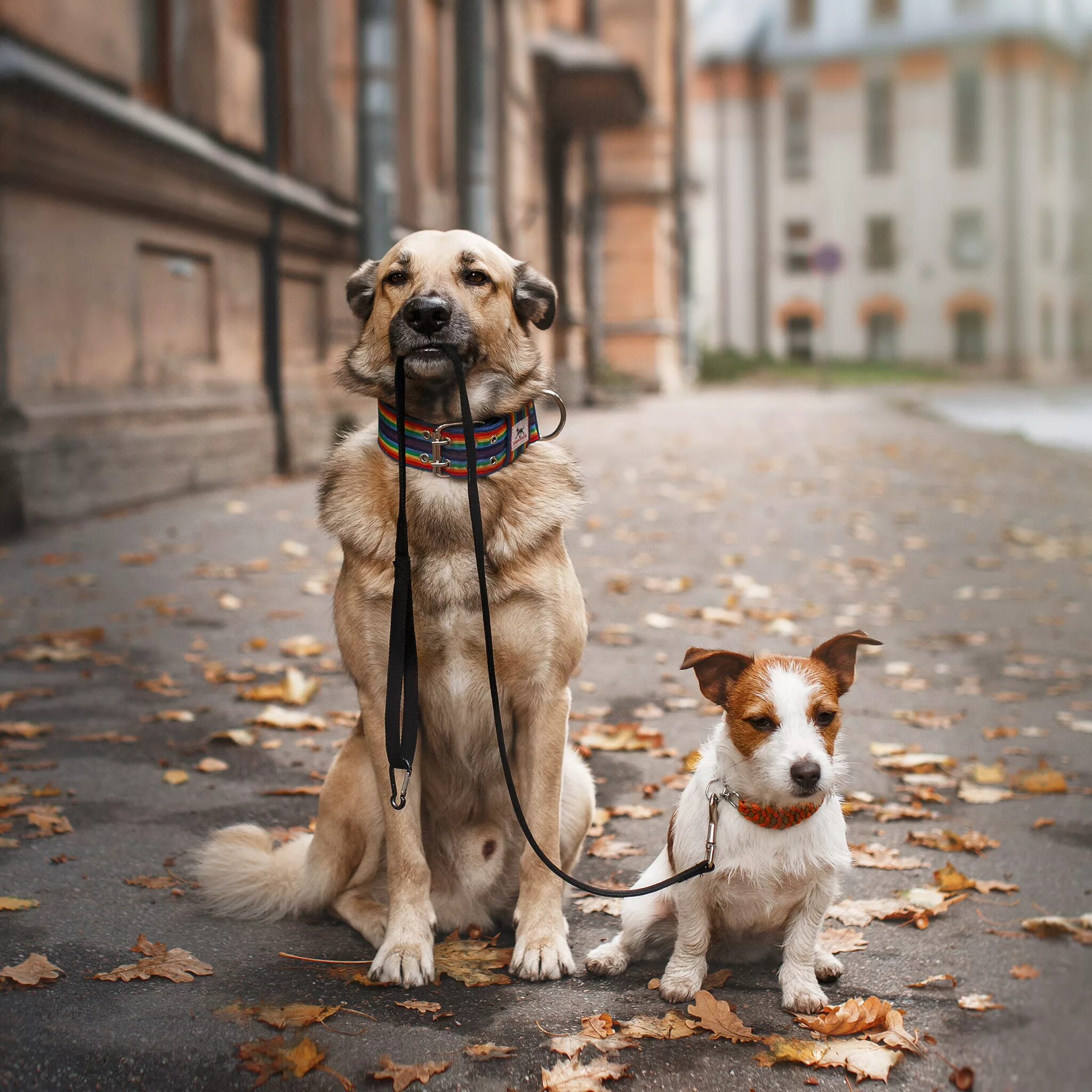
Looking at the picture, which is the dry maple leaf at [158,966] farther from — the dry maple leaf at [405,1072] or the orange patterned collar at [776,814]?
the orange patterned collar at [776,814]

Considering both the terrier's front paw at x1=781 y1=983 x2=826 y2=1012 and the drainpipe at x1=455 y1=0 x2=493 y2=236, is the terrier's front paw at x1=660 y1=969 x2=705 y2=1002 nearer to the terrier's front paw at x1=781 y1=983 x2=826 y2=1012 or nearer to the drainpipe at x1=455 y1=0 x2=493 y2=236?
the terrier's front paw at x1=781 y1=983 x2=826 y2=1012

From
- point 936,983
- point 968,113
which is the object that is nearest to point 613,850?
point 936,983

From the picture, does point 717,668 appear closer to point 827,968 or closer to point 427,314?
point 827,968

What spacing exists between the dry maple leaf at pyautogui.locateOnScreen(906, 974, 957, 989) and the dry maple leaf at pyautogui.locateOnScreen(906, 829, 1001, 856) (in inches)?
39.0

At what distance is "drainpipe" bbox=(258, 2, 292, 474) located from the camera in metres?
11.2

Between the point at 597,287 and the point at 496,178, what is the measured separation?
824cm

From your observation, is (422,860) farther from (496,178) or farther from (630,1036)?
(496,178)

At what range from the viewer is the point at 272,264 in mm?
11352

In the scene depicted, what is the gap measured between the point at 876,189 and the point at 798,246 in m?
3.84

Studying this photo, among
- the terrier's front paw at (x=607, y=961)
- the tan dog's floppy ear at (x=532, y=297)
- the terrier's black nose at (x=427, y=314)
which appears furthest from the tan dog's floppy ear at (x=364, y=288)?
the terrier's front paw at (x=607, y=961)

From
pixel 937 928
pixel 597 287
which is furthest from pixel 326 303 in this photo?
pixel 597 287

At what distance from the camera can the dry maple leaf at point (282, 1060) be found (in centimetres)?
256

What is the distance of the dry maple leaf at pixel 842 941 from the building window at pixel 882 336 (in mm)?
50581

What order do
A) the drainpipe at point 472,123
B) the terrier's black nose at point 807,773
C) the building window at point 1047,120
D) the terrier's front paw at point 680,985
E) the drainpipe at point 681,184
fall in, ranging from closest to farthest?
the terrier's black nose at point 807,773
the terrier's front paw at point 680,985
the drainpipe at point 472,123
the drainpipe at point 681,184
the building window at point 1047,120
